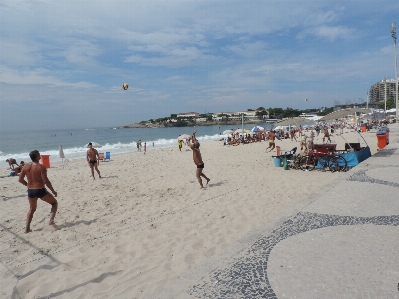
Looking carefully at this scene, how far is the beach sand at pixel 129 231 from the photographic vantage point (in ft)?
11.1

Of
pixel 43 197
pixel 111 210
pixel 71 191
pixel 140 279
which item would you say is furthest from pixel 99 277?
pixel 71 191

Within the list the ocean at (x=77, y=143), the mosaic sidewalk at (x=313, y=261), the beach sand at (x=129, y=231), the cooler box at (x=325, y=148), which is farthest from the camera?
the ocean at (x=77, y=143)

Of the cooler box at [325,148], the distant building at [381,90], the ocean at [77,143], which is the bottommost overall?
the ocean at [77,143]

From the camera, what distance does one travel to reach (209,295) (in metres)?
2.41

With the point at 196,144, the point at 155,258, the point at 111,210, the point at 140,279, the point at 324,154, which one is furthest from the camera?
the point at 324,154

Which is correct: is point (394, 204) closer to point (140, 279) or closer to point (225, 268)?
point (225, 268)

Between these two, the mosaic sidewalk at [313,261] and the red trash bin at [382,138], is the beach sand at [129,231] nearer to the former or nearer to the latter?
the mosaic sidewalk at [313,261]

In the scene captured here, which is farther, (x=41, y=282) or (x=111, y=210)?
(x=111, y=210)

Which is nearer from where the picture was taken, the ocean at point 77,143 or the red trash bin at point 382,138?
the red trash bin at point 382,138

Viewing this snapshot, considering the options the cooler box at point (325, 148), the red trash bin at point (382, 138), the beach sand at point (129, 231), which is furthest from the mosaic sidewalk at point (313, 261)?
the red trash bin at point (382, 138)

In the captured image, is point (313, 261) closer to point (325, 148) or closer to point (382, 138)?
point (325, 148)

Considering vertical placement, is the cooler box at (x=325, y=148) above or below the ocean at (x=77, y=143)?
above

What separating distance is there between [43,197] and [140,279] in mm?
2892

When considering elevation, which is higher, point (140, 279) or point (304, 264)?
point (304, 264)
